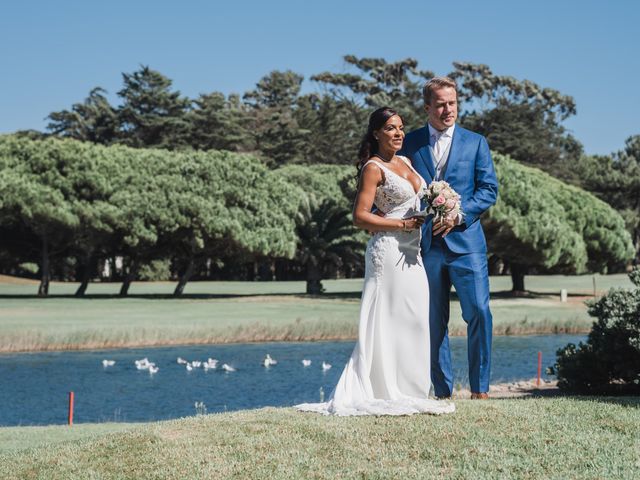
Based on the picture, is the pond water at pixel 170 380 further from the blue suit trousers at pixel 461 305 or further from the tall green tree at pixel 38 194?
the tall green tree at pixel 38 194

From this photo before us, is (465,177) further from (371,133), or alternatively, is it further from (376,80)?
(376,80)

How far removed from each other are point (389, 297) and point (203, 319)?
28.0 meters

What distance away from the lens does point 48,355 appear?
2778cm

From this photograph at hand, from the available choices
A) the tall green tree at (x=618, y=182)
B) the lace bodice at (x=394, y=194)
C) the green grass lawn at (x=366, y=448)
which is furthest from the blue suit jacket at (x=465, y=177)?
the tall green tree at (x=618, y=182)

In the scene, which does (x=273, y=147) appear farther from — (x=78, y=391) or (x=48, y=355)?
(x=78, y=391)

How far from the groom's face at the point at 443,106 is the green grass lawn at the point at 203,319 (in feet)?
73.6

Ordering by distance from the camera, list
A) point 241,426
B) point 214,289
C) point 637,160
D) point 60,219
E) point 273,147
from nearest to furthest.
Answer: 1. point 241,426
2. point 60,219
3. point 214,289
4. point 273,147
5. point 637,160

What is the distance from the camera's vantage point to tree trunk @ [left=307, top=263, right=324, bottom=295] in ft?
178

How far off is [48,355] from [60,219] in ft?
58.0

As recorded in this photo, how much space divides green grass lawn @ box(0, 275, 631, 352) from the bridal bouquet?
22.8 metres

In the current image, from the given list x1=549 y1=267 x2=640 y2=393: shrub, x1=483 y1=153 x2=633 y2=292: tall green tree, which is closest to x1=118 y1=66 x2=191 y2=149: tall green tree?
x1=483 y1=153 x2=633 y2=292: tall green tree

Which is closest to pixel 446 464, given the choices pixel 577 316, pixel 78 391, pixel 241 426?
pixel 241 426

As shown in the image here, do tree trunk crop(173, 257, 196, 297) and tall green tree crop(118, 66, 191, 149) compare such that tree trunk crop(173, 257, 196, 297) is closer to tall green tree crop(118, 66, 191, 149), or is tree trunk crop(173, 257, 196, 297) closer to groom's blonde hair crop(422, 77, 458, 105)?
tall green tree crop(118, 66, 191, 149)

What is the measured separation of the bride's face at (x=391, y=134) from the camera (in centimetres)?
836
